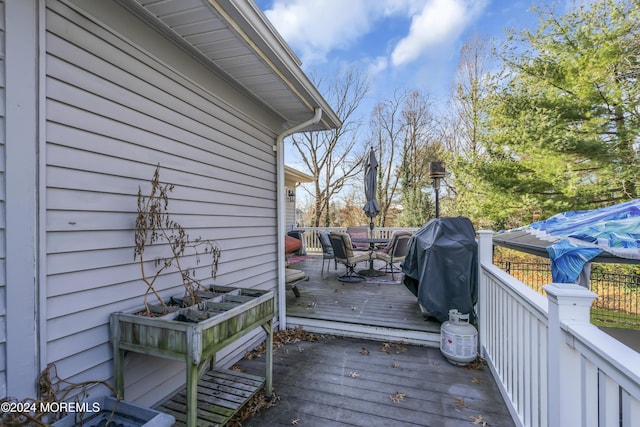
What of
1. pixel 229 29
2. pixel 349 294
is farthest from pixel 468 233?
pixel 229 29

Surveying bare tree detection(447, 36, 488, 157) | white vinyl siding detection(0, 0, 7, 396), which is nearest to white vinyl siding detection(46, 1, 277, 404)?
white vinyl siding detection(0, 0, 7, 396)

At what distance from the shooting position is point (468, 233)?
338 centimetres

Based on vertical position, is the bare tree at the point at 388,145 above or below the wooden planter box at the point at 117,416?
above

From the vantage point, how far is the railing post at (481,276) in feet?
9.66

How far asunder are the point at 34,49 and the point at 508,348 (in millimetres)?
3447

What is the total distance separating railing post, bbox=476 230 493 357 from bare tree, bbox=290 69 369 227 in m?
12.3

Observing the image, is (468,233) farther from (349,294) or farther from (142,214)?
(142,214)

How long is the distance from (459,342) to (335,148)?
1351cm

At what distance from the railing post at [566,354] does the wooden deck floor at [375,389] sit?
999 mm

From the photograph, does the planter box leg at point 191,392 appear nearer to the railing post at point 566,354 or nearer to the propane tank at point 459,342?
the railing post at point 566,354

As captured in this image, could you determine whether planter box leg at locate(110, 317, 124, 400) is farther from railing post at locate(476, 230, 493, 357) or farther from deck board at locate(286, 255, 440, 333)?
railing post at locate(476, 230, 493, 357)

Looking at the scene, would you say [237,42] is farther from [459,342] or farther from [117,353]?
[459,342]

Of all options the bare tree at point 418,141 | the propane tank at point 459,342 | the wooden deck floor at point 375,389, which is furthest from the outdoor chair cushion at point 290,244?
the bare tree at point 418,141

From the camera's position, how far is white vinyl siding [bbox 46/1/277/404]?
1.52 m
